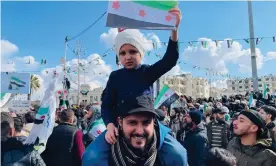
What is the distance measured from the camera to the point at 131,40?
215 cm

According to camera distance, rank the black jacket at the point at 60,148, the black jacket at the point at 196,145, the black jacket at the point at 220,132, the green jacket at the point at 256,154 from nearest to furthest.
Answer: the green jacket at the point at 256,154 → the black jacket at the point at 60,148 → the black jacket at the point at 196,145 → the black jacket at the point at 220,132

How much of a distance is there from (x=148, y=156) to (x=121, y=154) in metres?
0.18

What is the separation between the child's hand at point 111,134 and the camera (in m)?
1.96

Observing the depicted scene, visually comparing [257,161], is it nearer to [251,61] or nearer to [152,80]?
[152,80]

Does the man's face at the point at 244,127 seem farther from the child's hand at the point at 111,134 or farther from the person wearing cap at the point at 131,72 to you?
the child's hand at the point at 111,134

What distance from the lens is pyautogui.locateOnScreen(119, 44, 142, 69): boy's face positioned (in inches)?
85.7

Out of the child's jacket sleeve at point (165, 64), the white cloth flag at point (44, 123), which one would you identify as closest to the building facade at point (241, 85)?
the white cloth flag at point (44, 123)

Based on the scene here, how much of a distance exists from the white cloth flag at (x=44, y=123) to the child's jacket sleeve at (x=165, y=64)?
6.25ft

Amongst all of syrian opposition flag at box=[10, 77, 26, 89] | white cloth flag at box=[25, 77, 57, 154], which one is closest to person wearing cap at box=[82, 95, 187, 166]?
white cloth flag at box=[25, 77, 57, 154]

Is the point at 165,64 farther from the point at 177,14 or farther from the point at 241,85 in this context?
the point at 241,85

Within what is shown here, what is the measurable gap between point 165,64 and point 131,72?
271 millimetres

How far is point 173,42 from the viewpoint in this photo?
210 cm

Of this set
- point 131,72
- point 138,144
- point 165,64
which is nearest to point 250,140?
point 165,64

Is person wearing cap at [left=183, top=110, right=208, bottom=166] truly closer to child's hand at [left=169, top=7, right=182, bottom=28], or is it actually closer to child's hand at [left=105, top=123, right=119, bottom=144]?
child's hand at [left=105, top=123, right=119, bottom=144]
